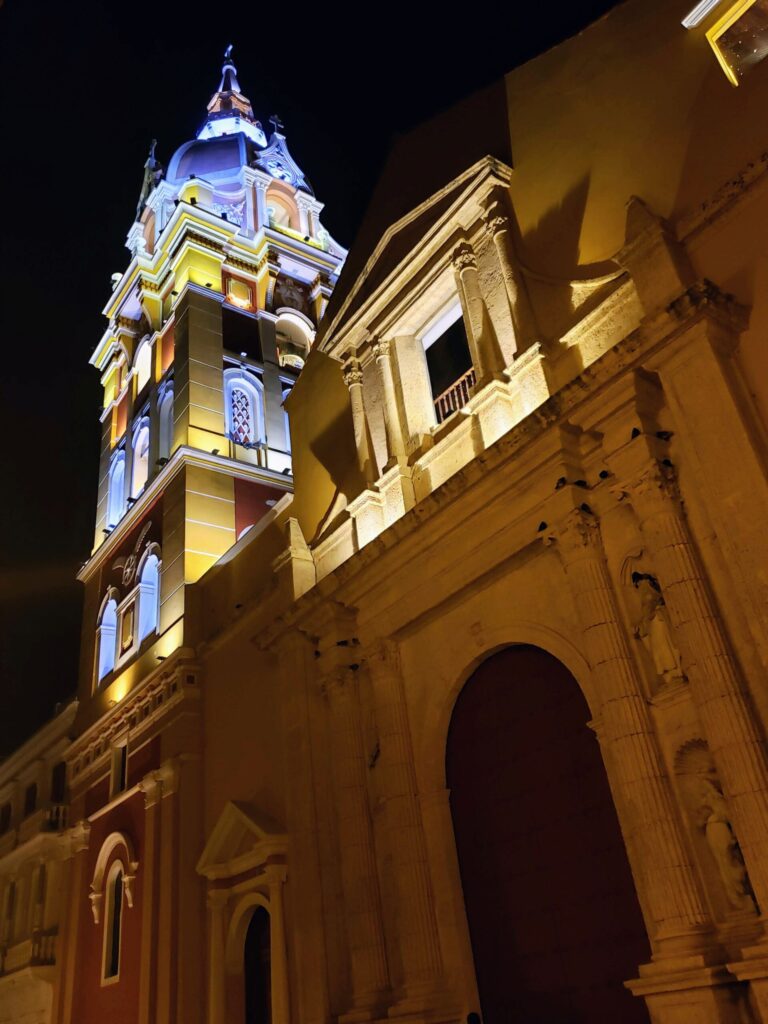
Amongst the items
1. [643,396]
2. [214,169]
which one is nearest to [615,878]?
Answer: [643,396]

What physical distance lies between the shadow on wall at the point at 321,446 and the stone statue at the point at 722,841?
727 centimetres

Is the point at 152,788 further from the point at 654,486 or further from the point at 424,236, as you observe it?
the point at 654,486

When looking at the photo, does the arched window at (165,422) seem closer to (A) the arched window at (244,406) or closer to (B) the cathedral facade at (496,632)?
(A) the arched window at (244,406)

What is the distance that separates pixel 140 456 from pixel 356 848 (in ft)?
49.7

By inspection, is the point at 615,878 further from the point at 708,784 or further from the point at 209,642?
the point at 209,642

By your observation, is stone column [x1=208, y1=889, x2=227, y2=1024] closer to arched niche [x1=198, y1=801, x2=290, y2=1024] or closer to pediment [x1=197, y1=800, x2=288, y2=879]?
arched niche [x1=198, y1=801, x2=290, y2=1024]

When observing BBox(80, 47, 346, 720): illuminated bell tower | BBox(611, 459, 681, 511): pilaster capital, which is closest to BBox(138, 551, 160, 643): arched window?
BBox(80, 47, 346, 720): illuminated bell tower

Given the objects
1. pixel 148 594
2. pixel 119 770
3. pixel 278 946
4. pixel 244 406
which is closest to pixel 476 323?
pixel 278 946

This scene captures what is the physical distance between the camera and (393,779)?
11383mm

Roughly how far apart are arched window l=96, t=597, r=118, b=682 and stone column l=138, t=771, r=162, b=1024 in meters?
5.35

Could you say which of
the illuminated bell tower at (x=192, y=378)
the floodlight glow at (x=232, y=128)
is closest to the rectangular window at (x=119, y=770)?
the illuminated bell tower at (x=192, y=378)

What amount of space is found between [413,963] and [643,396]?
22.3 ft

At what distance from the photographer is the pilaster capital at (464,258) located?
13070 millimetres

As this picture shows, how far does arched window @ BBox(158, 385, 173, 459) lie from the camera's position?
22.5 m
